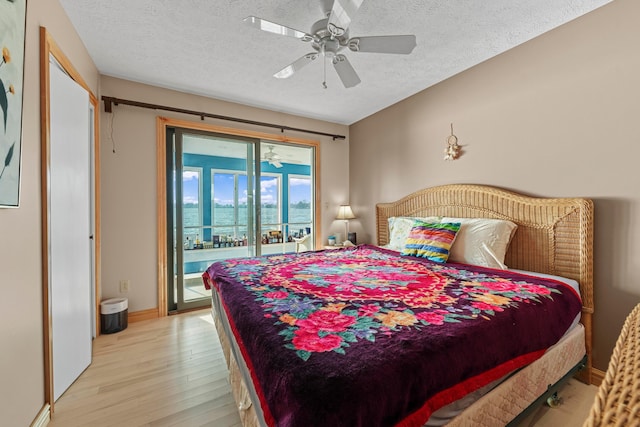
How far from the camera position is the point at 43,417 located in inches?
59.6

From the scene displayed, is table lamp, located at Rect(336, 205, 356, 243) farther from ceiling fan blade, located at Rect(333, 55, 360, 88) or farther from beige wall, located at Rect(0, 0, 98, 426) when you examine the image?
beige wall, located at Rect(0, 0, 98, 426)

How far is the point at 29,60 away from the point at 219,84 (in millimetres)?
1755

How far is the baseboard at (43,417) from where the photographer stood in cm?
146

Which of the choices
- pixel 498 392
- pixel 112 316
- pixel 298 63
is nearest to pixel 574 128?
pixel 498 392

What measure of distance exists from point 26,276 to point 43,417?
2.63 feet

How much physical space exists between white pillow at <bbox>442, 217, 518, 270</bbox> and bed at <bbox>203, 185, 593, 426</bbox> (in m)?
0.12

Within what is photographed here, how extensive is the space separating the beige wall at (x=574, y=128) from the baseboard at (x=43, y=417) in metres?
3.49

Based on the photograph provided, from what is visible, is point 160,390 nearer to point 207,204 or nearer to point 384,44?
point 207,204

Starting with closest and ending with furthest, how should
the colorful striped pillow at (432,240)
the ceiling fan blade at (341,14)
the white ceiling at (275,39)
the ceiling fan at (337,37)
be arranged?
the ceiling fan blade at (341,14) → the ceiling fan at (337,37) → the white ceiling at (275,39) → the colorful striped pillow at (432,240)

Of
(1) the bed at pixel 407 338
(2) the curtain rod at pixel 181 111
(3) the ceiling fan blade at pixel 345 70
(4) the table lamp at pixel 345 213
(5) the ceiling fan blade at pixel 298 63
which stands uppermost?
(2) the curtain rod at pixel 181 111

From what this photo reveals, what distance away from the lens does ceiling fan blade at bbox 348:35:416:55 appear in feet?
5.67

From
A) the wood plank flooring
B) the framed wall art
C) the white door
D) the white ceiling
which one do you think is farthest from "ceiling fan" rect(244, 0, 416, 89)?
the wood plank flooring

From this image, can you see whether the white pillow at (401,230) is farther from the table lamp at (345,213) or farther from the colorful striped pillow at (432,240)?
the table lamp at (345,213)

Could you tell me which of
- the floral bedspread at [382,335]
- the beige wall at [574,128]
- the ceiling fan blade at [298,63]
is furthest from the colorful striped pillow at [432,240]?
the ceiling fan blade at [298,63]
